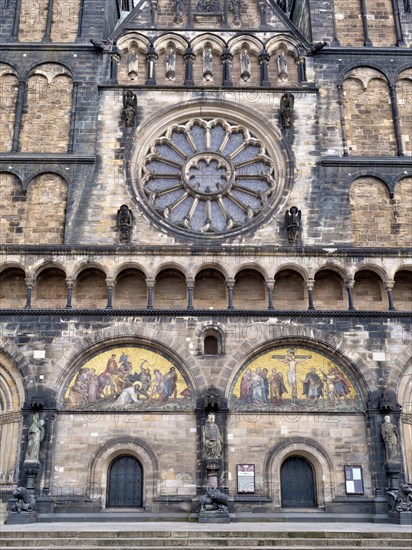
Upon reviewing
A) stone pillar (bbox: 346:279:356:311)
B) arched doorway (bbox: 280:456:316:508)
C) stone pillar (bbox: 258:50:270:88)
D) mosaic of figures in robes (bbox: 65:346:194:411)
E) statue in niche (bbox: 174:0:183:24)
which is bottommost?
arched doorway (bbox: 280:456:316:508)

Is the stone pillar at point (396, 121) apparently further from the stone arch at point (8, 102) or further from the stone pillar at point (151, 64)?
the stone arch at point (8, 102)

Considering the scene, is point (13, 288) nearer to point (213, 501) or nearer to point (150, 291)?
point (150, 291)

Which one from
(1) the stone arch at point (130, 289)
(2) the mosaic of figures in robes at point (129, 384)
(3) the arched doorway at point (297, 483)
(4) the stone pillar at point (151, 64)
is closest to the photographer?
(3) the arched doorway at point (297, 483)

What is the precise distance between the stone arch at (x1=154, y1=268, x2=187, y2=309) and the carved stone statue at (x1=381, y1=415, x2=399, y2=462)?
21.1 ft

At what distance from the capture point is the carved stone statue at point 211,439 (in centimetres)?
1727

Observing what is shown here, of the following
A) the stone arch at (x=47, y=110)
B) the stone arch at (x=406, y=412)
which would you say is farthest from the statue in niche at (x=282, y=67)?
the stone arch at (x=406, y=412)

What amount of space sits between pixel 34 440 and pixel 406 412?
392 inches

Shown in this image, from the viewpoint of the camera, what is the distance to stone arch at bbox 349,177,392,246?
20922 mm

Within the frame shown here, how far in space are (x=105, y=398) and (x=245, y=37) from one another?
517 inches

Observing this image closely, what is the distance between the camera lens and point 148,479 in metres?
17.8

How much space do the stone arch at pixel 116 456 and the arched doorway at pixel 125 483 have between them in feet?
0.72

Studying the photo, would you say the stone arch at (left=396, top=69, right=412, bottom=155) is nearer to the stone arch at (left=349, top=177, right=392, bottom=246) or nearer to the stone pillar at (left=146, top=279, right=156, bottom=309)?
the stone arch at (left=349, top=177, right=392, bottom=246)

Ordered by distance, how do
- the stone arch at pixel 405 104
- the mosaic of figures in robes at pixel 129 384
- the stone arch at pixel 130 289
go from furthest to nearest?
1. the stone arch at pixel 405 104
2. the stone arch at pixel 130 289
3. the mosaic of figures in robes at pixel 129 384

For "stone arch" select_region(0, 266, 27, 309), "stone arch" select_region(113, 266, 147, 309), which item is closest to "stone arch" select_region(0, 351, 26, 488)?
"stone arch" select_region(0, 266, 27, 309)
